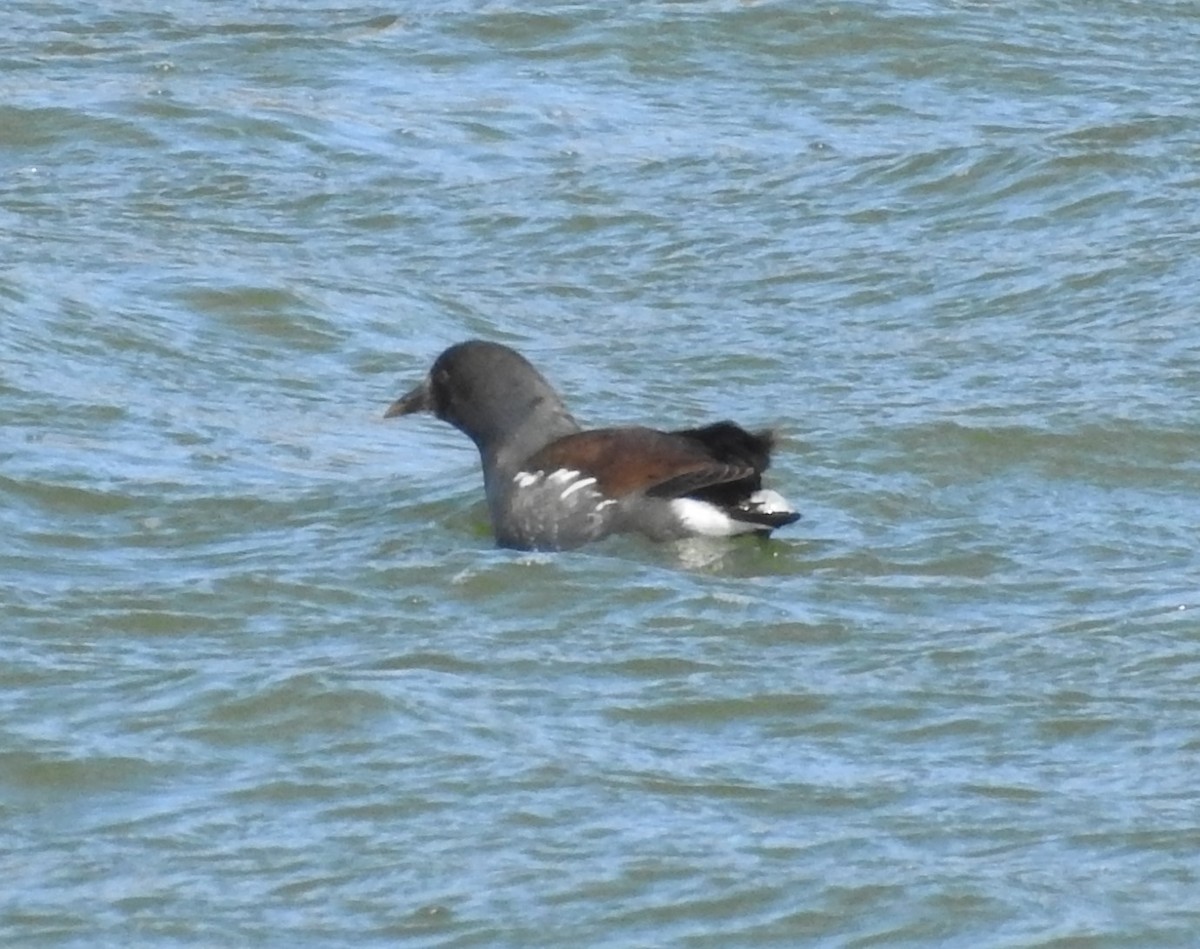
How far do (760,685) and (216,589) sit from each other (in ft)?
5.91

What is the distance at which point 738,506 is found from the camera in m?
8.75

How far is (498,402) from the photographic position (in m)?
9.52

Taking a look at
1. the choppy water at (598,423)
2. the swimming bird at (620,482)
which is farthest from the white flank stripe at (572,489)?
the choppy water at (598,423)

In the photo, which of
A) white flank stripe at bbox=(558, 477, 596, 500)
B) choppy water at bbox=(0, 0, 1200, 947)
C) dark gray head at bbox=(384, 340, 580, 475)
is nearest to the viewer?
choppy water at bbox=(0, 0, 1200, 947)

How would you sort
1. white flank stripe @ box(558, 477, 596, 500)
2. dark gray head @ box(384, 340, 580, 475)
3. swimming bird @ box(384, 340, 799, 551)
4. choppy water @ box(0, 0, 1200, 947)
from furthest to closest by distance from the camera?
dark gray head @ box(384, 340, 580, 475) → white flank stripe @ box(558, 477, 596, 500) → swimming bird @ box(384, 340, 799, 551) → choppy water @ box(0, 0, 1200, 947)

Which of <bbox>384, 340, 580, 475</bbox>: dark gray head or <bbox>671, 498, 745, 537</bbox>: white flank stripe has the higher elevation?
<bbox>384, 340, 580, 475</bbox>: dark gray head

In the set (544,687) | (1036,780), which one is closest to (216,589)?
(544,687)

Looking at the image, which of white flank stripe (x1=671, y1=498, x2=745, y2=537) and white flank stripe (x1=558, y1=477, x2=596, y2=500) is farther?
white flank stripe (x1=558, y1=477, x2=596, y2=500)

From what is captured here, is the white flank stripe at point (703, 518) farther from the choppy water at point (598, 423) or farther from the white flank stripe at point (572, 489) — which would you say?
the white flank stripe at point (572, 489)

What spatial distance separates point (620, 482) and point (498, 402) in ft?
2.69

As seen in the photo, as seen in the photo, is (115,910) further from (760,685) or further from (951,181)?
(951,181)

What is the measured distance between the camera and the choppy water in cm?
633

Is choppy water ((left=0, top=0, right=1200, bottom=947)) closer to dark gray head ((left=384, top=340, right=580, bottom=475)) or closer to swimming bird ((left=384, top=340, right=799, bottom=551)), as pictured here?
swimming bird ((left=384, top=340, right=799, bottom=551))

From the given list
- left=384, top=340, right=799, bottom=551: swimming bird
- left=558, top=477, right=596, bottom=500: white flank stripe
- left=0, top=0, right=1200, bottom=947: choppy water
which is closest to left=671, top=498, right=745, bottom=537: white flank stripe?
left=384, top=340, right=799, bottom=551: swimming bird
